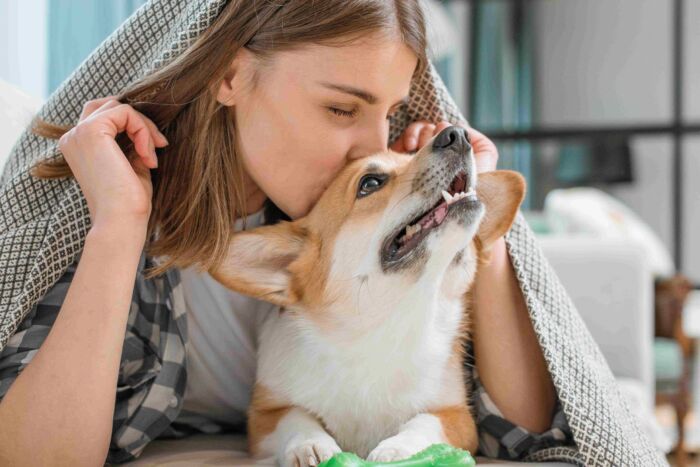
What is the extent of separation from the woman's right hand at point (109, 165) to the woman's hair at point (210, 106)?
0.19ft

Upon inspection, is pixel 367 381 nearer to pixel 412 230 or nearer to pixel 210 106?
pixel 412 230

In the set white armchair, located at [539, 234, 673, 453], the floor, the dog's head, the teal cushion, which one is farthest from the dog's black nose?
the floor

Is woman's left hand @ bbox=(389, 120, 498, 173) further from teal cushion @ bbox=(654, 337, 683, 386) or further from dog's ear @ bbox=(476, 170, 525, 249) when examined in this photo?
teal cushion @ bbox=(654, 337, 683, 386)

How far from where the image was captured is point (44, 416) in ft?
3.52

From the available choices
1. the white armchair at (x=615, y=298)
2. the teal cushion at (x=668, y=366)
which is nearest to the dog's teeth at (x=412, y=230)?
the white armchair at (x=615, y=298)

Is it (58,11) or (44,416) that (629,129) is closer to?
(58,11)

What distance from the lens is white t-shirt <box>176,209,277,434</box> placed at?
1431 millimetres

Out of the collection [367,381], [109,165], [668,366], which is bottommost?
[668,366]

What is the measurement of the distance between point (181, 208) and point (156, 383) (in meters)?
0.28

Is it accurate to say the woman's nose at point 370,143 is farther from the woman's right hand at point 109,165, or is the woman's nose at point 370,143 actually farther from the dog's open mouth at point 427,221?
the woman's right hand at point 109,165

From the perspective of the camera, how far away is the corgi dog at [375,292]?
116 centimetres

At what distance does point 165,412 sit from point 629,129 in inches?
197

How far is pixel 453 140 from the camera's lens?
3.77ft

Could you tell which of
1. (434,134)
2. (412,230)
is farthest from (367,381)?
(434,134)
